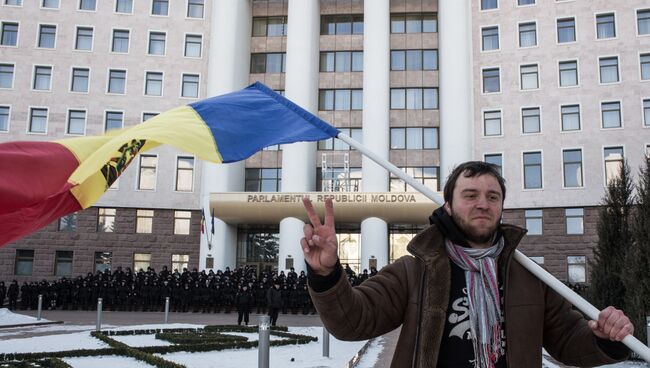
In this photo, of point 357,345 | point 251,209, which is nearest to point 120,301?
point 251,209

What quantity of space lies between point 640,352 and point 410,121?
36333 mm

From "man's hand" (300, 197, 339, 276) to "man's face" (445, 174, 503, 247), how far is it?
67cm

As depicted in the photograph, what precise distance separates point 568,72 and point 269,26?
20.5m

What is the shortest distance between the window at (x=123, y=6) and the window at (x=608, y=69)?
30535 millimetres

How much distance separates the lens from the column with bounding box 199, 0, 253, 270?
35.8m

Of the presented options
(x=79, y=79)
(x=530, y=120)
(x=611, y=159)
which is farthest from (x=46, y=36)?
(x=611, y=159)

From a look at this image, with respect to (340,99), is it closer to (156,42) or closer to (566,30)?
(156,42)

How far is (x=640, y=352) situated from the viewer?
9.07 feet

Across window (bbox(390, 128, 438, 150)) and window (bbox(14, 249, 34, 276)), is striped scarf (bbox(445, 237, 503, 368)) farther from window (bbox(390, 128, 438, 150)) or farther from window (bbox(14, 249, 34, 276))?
window (bbox(14, 249, 34, 276))

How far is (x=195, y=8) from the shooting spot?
39594 millimetres

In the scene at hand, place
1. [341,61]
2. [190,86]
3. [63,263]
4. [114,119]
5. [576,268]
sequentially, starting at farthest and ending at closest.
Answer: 1. [341,61]
2. [190,86]
3. [114,119]
4. [63,263]
5. [576,268]

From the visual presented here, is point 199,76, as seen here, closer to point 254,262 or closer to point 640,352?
point 254,262

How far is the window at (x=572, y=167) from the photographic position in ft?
113

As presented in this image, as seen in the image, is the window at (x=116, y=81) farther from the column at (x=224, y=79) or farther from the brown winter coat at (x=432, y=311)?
the brown winter coat at (x=432, y=311)
